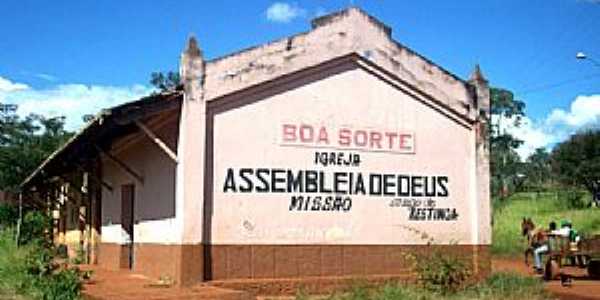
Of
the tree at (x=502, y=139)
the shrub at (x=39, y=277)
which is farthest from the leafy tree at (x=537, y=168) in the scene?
the shrub at (x=39, y=277)

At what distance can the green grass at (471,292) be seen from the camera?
1285 cm

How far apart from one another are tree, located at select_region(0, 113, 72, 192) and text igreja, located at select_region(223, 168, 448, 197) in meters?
22.8

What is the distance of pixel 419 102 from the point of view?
15.7 m

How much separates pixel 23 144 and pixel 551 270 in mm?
35629

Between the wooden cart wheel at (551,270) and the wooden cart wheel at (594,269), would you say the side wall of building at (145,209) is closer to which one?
the wooden cart wheel at (551,270)

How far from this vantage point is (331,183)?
14719 mm

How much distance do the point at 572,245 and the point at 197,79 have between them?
418 inches

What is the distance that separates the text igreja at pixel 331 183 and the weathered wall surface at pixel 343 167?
0.09 ft

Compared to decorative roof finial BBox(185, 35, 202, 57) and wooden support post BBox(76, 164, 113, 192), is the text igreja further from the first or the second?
wooden support post BBox(76, 164, 113, 192)

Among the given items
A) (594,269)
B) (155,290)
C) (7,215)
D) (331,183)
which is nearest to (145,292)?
(155,290)

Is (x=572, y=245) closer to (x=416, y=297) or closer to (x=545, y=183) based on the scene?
(x=416, y=297)

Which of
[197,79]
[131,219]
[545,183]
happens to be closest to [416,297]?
[197,79]

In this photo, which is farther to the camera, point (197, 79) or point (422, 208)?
point (422, 208)

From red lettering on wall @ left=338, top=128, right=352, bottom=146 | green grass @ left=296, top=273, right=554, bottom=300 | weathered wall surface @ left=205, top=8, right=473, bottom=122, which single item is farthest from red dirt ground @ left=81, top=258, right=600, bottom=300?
red lettering on wall @ left=338, top=128, right=352, bottom=146
